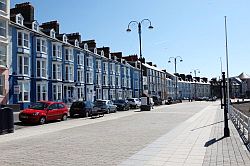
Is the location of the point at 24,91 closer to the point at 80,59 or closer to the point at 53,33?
the point at 53,33

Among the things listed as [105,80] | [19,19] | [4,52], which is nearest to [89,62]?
[105,80]

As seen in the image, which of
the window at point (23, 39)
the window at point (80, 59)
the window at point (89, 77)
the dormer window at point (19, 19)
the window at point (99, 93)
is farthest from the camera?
the window at point (99, 93)

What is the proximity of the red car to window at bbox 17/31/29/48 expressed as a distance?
13.0 m

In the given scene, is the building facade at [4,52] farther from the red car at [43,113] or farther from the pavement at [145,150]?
the pavement at [145,150]

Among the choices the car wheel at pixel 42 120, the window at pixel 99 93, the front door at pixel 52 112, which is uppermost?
the window at pixel 99 93

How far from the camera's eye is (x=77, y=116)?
27.8m

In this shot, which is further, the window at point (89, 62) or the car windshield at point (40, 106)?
the window at point (89, 62)

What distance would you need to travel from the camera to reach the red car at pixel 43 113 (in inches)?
786

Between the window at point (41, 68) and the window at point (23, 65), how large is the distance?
209 cm

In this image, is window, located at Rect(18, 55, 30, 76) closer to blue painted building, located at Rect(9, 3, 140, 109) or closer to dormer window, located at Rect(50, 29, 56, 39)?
blue painted building, located at Rect(9, 3, 140, 109)

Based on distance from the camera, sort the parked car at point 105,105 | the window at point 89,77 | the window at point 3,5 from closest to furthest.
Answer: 1. the window at point 3,5
2. the parked car at point 105,105
3. the window at point 89,77

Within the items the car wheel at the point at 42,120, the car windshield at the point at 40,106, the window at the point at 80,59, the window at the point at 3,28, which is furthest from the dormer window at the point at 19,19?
the car wheel at the point at 42,120

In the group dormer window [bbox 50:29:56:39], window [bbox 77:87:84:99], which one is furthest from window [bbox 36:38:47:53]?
window [bbox 77:87:84:99]

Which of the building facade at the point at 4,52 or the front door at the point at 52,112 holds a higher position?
the building facade at the point at 4,52
